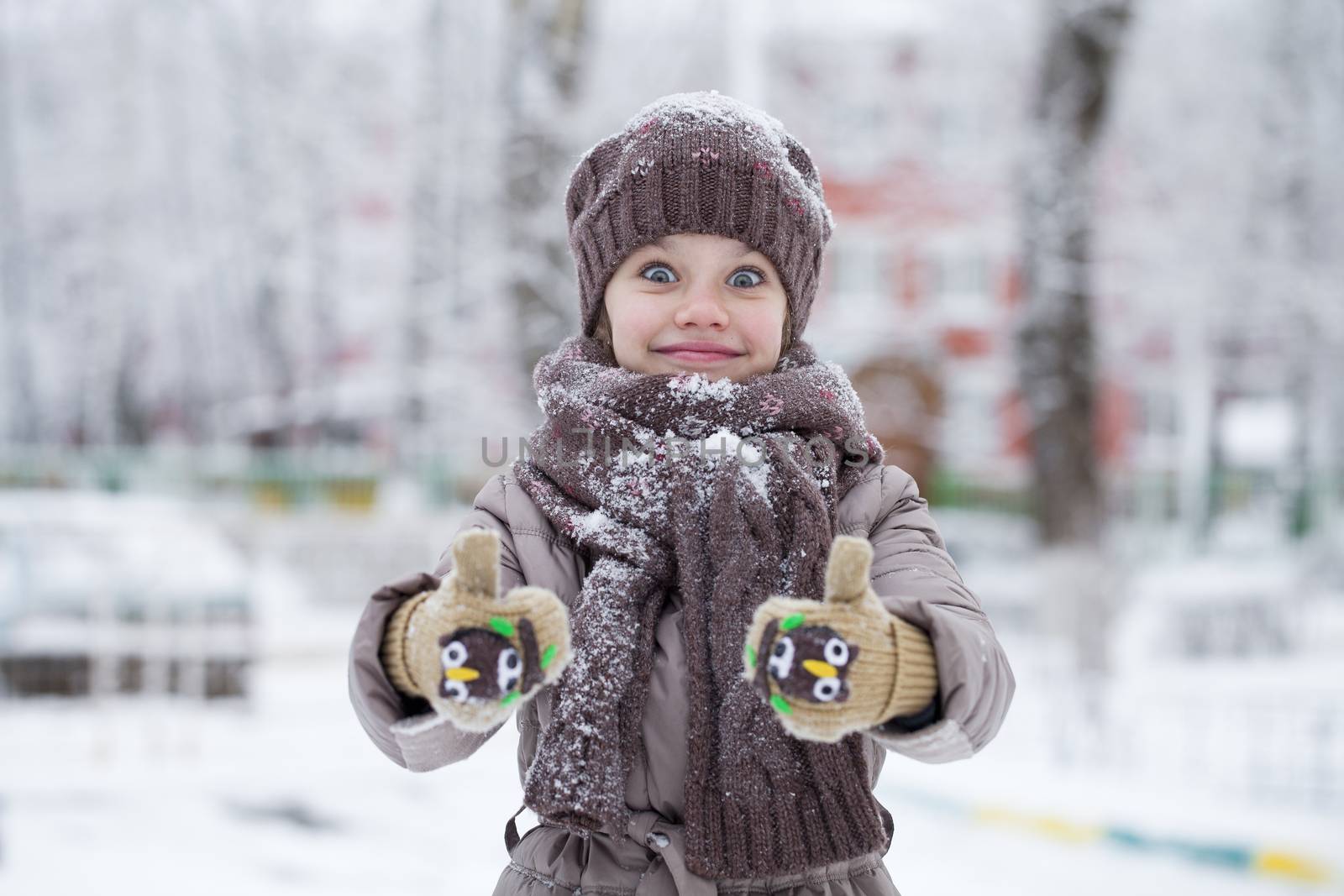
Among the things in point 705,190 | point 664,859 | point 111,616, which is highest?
point 705,190

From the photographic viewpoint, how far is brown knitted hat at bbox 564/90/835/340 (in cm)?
164

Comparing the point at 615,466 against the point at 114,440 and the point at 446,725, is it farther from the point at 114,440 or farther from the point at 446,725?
the point at 114,440

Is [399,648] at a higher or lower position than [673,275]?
lower

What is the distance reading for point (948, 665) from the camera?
1345mm

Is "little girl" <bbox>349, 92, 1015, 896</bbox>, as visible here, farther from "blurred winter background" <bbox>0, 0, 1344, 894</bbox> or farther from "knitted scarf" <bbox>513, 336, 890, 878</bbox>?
"blurred winter background" <bbox>0, 0, 1344, 894</bbox>

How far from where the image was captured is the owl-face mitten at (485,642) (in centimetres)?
122

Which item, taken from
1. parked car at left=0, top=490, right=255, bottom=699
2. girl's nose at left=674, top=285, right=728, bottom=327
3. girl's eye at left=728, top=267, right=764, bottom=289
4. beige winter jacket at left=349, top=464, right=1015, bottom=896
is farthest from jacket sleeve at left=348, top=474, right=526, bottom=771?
parked car at left=0, top=490, right=255, bottom=699

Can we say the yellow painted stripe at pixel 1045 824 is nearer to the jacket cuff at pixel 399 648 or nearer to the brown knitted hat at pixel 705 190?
the brown knitted hat at pixel 705 190

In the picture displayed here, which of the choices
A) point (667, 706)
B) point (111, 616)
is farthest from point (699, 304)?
point (111, 616)

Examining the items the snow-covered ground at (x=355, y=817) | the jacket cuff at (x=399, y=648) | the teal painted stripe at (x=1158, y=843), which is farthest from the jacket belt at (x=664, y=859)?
the teal painted stripe at (x=1158, y=843)

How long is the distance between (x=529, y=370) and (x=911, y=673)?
793 cm

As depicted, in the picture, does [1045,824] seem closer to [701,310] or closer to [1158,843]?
[1158,843]

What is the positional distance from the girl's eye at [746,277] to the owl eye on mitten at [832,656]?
1.86ft

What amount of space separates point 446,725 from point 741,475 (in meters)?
0.50
